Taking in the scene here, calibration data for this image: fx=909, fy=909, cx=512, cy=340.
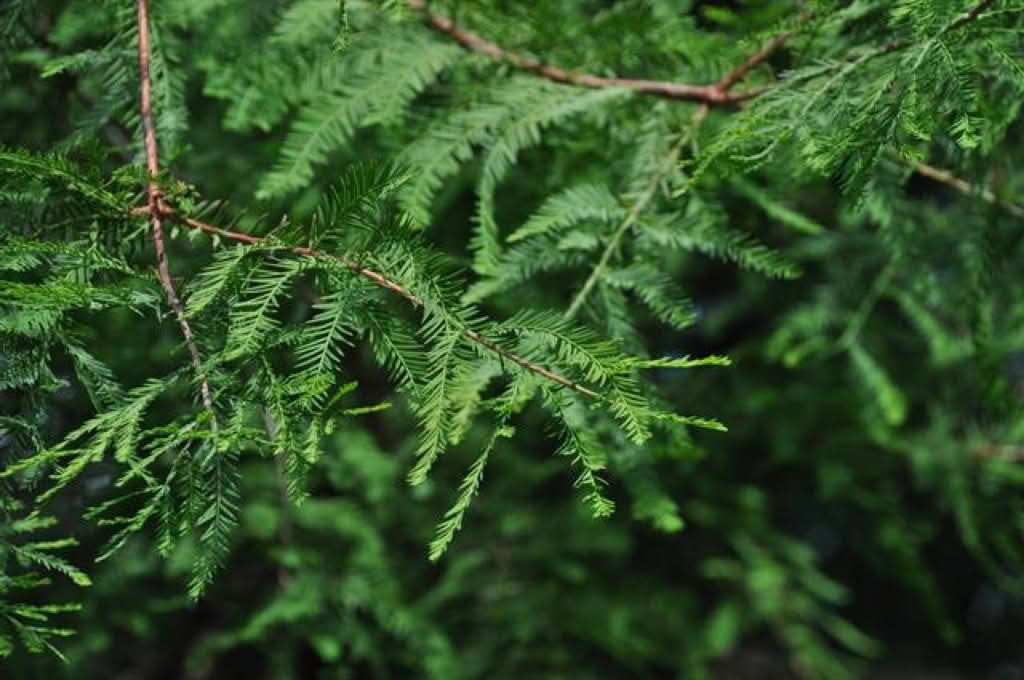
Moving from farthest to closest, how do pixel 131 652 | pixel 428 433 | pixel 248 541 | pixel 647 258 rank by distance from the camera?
pixel 131 652
pixel 248 541
pixel 647 258
pixel 428 433

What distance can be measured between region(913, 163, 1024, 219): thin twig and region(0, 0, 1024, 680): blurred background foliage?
3cm

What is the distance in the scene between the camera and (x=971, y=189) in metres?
1.79

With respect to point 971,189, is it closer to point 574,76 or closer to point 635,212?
point 635,212

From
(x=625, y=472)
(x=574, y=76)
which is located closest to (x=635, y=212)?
(x=574, y=76)

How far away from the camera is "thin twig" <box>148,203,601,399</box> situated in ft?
3.88

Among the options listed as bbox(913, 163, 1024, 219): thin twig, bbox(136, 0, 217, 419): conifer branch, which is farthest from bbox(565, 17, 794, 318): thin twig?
bbox(136, 0, 217, 419): conifer branch

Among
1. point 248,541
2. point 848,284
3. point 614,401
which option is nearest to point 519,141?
point 614,401

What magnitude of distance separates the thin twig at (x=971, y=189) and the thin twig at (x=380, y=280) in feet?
3.34

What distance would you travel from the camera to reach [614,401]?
3.80 ft

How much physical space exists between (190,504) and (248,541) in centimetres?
145

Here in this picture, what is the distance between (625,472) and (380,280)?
2.51 ft

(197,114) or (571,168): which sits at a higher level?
(571,168)

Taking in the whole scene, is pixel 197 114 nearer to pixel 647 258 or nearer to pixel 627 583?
pixel 647 258

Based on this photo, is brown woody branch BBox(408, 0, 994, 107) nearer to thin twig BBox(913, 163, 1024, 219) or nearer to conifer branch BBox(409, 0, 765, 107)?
conifer branch BBox(409, 0, 765, 107)
